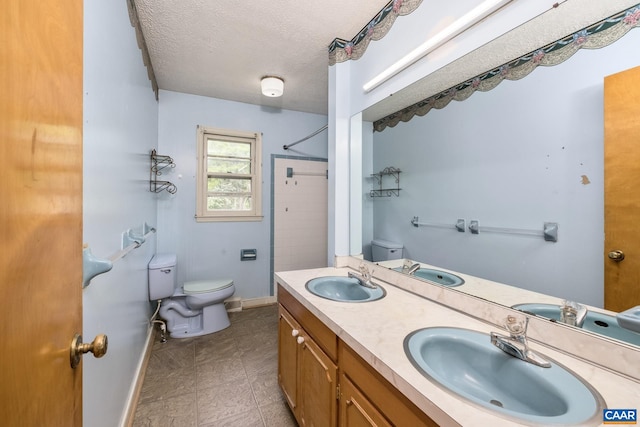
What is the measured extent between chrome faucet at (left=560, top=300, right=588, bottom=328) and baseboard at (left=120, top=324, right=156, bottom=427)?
212 centimetres

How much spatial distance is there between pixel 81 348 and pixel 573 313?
1439mm

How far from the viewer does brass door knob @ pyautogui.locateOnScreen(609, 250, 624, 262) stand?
822 mm

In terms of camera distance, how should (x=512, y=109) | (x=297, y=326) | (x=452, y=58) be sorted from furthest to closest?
(x=297, y=326)
(x=452, y=58)
(x=512, y=109)

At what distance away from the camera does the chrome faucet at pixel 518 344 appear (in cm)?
77

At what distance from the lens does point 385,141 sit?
1812 mm

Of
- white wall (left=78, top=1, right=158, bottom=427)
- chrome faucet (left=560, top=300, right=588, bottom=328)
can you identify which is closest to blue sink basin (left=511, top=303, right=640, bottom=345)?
chrome faucet (left=560, top=300, right=588, bottom=328)

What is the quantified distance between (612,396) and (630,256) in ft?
1.37

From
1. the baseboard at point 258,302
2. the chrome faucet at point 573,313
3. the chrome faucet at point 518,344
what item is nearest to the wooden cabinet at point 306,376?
the chrome faucet at point 518,344

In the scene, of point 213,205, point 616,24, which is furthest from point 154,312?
point 616,24

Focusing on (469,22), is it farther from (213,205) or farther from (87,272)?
(213,205)

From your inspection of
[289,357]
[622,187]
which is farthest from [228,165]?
[622,187]

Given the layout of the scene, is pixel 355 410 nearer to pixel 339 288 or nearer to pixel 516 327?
pixel 516 327

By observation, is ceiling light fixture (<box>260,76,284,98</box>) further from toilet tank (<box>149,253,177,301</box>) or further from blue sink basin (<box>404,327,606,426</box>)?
blue sink basin (<box>404,327,606,426</box>)

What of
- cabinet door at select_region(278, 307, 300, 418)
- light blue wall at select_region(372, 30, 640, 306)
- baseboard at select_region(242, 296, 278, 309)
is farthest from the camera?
baseboard at select_region(242, 296, 278, 309)
